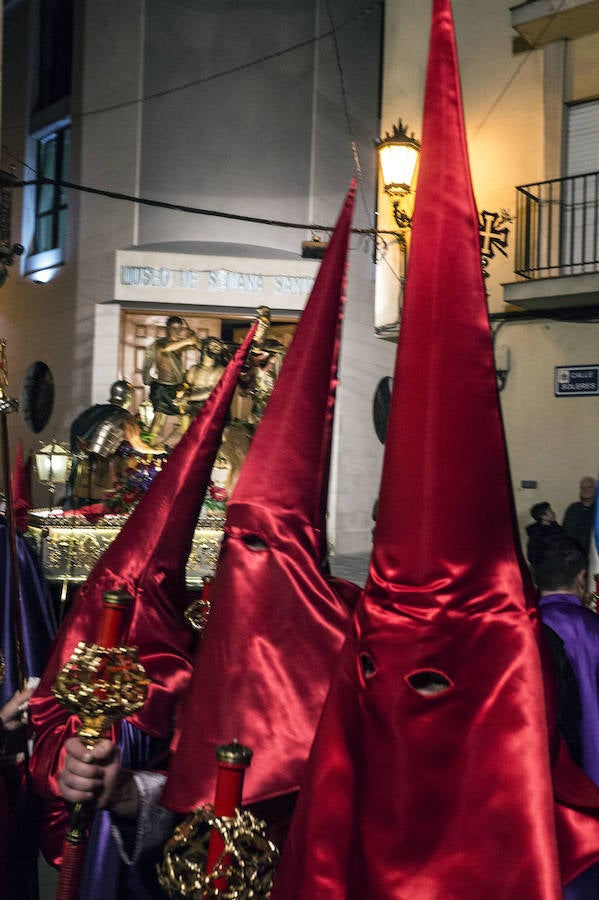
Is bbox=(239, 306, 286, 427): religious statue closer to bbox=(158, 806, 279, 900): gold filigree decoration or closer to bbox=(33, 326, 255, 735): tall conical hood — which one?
bbox=(33, 326, 255, 735): tall conical hood

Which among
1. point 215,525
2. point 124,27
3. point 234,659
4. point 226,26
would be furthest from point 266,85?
point 234,659

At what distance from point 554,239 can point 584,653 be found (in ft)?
27.3

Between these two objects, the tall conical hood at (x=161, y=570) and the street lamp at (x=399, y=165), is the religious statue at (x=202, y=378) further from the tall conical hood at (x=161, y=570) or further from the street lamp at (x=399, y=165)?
the tall conical hood at (x=161, y=570)

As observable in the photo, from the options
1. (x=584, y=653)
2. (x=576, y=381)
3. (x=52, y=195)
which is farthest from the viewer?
(x=52, y=195)

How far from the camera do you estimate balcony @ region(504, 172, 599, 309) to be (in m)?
10.4

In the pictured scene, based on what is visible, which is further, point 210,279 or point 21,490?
point 210,279

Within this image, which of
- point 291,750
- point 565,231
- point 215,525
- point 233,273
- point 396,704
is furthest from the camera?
point 233,273

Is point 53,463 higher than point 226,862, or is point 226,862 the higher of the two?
point 53,463

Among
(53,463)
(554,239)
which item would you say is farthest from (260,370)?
(554,239)

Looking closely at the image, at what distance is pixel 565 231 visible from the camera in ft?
35.1

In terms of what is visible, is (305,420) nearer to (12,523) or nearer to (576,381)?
(12,523)

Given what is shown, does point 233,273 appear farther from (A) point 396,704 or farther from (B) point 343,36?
(A) point 396,704

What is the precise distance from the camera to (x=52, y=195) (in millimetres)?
17594

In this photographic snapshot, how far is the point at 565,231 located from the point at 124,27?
29.3 feet
